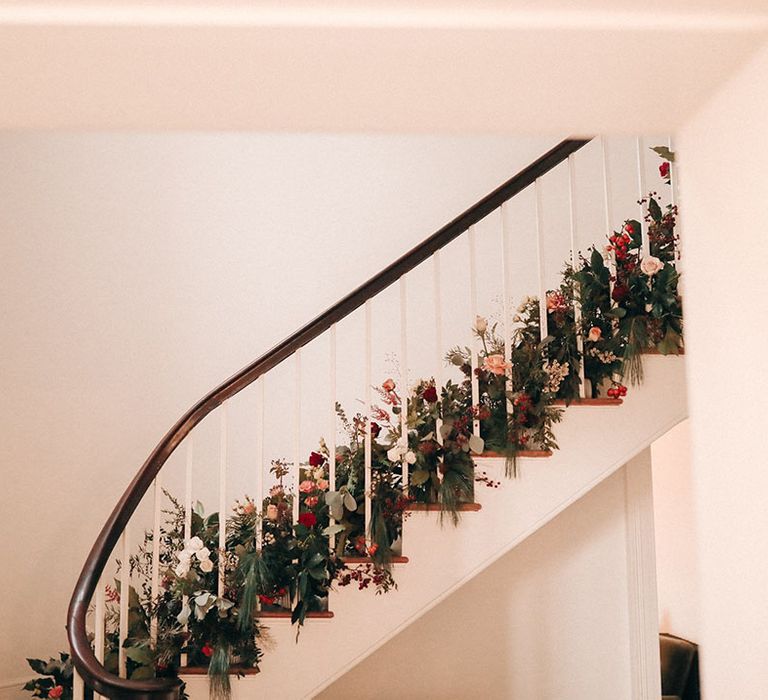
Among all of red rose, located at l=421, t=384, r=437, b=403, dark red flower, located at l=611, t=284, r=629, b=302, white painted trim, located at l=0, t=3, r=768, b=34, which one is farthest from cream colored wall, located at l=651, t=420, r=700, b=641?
white painted trim, located at l=0, t=3, r=768, b=34

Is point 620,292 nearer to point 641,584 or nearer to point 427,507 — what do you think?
point 427,507

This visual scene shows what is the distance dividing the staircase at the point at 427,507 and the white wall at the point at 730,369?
1.62m

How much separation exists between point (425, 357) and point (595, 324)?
138 cm

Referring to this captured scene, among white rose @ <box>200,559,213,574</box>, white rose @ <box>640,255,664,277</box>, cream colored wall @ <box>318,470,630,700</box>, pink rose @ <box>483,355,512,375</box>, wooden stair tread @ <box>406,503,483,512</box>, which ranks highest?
white rose @ <box>640,255,664,277</box>

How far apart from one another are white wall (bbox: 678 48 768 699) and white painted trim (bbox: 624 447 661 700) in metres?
2.63

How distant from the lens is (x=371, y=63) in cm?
135

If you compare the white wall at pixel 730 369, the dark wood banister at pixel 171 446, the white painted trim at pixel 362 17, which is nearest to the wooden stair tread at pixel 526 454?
the dark wood banister at pixel 171 446

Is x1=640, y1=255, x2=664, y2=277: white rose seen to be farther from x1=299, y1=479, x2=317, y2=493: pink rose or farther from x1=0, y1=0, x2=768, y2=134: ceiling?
x1=0, y1=0, x2=768, y2=134: ceiling

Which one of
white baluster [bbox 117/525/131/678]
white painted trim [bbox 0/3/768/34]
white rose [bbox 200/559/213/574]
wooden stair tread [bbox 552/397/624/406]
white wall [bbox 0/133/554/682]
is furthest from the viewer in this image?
white wall [bbox 0/133/554/682]

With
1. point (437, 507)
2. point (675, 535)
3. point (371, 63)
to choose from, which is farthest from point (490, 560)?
point (675, 535)

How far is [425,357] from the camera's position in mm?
4441

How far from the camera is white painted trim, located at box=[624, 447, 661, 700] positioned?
4.00 metres

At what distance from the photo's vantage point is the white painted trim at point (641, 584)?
4.00 meters

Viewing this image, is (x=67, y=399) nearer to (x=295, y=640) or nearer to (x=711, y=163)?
(x=295, y=640)
